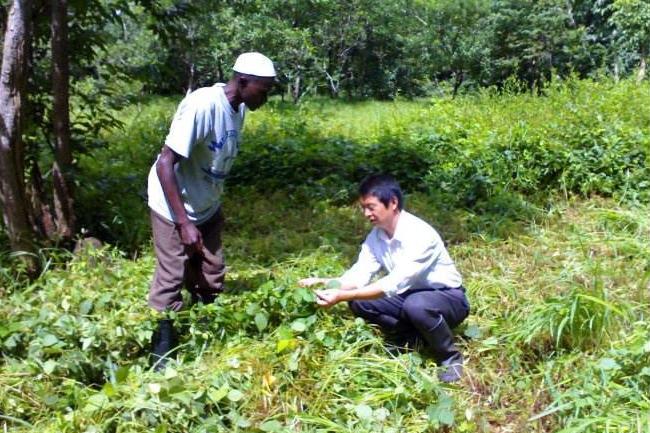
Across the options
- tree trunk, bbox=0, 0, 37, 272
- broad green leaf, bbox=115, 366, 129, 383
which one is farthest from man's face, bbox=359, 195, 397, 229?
tree trunk, bbox=0, 0, 37, 272

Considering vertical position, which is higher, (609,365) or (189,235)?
(189,235)

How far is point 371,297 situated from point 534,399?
0.82 m

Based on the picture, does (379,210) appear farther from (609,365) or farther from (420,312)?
(609,365)

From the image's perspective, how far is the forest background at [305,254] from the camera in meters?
2.81

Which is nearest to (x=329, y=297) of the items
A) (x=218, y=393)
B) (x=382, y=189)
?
(x=382, y=189)

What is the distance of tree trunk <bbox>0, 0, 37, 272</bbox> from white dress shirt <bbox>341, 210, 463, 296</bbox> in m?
2.18

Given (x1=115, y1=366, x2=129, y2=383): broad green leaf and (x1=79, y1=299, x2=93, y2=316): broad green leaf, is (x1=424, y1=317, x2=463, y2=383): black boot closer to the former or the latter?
(x1=115, y1=366, x2=129, y2=383): broad green leaf

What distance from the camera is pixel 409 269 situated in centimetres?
304

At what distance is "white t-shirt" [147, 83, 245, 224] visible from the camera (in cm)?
300

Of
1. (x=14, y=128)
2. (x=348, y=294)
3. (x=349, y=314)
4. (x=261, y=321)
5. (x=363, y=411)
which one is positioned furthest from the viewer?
(x=14, y=128)

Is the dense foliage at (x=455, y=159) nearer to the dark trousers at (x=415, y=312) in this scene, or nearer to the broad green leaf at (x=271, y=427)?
the dark trousers at (x=415, y=312)

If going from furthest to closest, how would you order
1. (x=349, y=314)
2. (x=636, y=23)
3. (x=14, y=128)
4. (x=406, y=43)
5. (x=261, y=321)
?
(x=406, y=43), (x=636, y=23), (x=14, y=128), (x=349, y=314), (x=261, y=321)

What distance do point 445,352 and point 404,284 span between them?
0.40 meters

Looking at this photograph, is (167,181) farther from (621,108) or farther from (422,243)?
(621,108)
